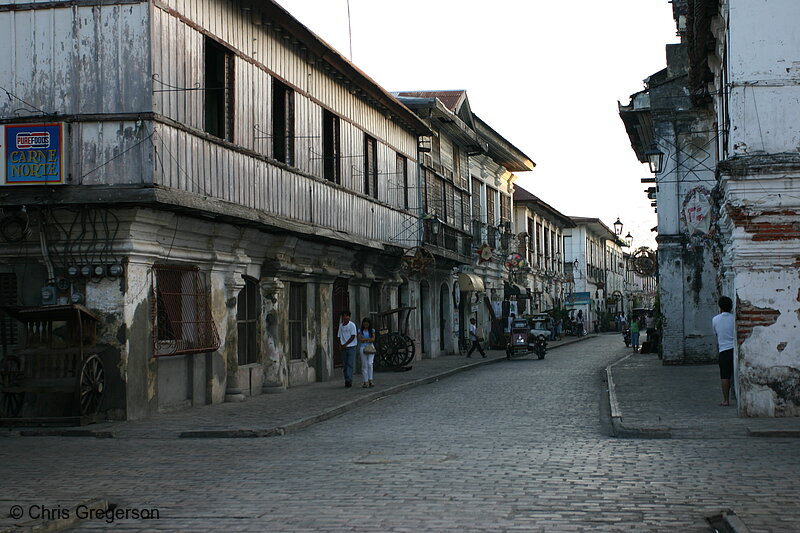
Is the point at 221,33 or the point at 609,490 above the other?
the point at 221,33

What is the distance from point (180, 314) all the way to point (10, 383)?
113 inches

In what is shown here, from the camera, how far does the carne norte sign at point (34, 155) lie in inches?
557

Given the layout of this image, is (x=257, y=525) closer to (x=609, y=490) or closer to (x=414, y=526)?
(x=414, y=526)

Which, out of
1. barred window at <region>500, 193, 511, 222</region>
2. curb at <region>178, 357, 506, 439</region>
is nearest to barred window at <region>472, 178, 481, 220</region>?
barred window at <region>500, 193, 511, 222</region>

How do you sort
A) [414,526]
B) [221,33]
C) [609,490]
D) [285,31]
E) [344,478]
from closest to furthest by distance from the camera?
1. [414,526]
2. [609,490]
3. [344,478]
4. [221,33]
5. [285,31]

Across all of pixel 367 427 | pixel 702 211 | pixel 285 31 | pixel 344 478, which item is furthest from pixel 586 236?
pixel 344 478

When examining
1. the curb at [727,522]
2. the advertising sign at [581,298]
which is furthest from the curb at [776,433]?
the advertising sign at [581,298]

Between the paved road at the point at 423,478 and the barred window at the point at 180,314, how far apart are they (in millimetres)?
2839

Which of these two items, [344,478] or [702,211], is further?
[702,211]

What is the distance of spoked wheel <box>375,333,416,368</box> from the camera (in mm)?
25562

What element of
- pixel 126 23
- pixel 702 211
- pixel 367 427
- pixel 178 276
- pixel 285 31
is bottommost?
pixel 367 427

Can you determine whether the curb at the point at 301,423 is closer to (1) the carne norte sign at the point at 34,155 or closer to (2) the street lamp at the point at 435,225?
(1) the carne norte sign at the point at 34,155

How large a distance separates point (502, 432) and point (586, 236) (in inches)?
2332

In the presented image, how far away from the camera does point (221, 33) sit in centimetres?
1698
